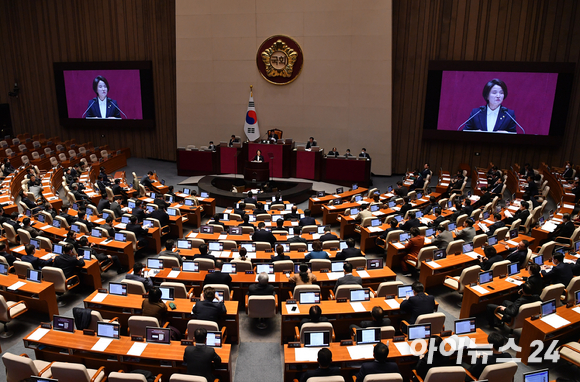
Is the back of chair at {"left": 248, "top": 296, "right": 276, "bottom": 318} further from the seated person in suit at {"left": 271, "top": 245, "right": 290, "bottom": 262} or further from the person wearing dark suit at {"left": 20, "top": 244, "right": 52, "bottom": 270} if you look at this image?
the person wearing dark suit at {"left": 20, "top": 244, "right": 52, "bottom": 270}

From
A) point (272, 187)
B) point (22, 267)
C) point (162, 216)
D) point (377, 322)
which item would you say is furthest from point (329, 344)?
point (272, 187)

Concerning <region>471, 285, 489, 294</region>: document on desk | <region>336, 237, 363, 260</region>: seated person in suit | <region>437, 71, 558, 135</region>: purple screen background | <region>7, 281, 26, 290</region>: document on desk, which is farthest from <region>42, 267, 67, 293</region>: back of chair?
<region>437, 71, 558, 135</region>: purple screen background

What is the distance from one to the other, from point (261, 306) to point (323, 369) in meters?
2.27

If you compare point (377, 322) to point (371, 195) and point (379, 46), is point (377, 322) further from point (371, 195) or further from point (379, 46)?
point (379, 46)

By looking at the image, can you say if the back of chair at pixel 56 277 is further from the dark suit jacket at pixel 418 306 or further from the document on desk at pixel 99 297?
the dark suit jacket at pixel 418 306

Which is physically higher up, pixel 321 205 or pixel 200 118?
pixel 200 118

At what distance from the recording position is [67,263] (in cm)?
852

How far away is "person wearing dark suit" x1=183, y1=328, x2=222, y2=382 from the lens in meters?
5.43

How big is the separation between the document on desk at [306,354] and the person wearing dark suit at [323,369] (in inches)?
11.8

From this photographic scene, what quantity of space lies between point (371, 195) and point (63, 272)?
979 centimetres

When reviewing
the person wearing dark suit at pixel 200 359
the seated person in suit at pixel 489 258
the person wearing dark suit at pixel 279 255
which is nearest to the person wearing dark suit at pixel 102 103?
the person wearing dark suit at pixel 279 255

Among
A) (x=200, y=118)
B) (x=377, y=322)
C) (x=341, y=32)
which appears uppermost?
(x=341, y=32)

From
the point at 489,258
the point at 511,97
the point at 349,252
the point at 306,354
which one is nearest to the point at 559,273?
the point at 489,258

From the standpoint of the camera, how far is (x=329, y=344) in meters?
5.97
